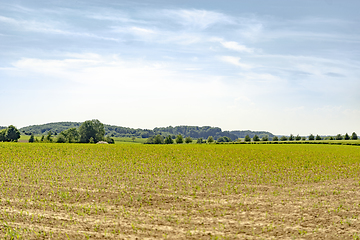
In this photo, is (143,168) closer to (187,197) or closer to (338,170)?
(187,197)

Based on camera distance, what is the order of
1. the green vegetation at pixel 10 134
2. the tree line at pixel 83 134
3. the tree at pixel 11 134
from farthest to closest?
the green vegetation at pixel 10 134
the tree at pixel 11 134
the tree line at pixel 83 134

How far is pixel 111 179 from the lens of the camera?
22.6m

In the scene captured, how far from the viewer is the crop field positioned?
12.1 metres

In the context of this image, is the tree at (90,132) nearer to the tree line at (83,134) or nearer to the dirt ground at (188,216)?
the tree line at (83,134)

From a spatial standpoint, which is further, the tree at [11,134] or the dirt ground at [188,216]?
the tree at [11,134]

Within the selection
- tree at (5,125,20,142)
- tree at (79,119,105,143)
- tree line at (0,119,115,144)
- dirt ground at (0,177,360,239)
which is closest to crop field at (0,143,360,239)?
dirt ground at (0,177,360,239)

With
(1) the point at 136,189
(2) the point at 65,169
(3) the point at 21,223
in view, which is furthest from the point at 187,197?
(2) the point at 65,169

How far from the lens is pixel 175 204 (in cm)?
1627

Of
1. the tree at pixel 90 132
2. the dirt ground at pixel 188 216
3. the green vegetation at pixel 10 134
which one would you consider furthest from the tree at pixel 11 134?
the dirt ground at pixel 188 216

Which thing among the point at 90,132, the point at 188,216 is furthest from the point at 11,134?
the point at 188,216

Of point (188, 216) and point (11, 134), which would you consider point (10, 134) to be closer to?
point (11, 134)

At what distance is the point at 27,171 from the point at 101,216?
15.5 metres

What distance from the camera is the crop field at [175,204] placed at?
1213 centimetres

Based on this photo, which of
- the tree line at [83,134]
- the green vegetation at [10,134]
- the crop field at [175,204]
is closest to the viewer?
the crop field at [175,204]
